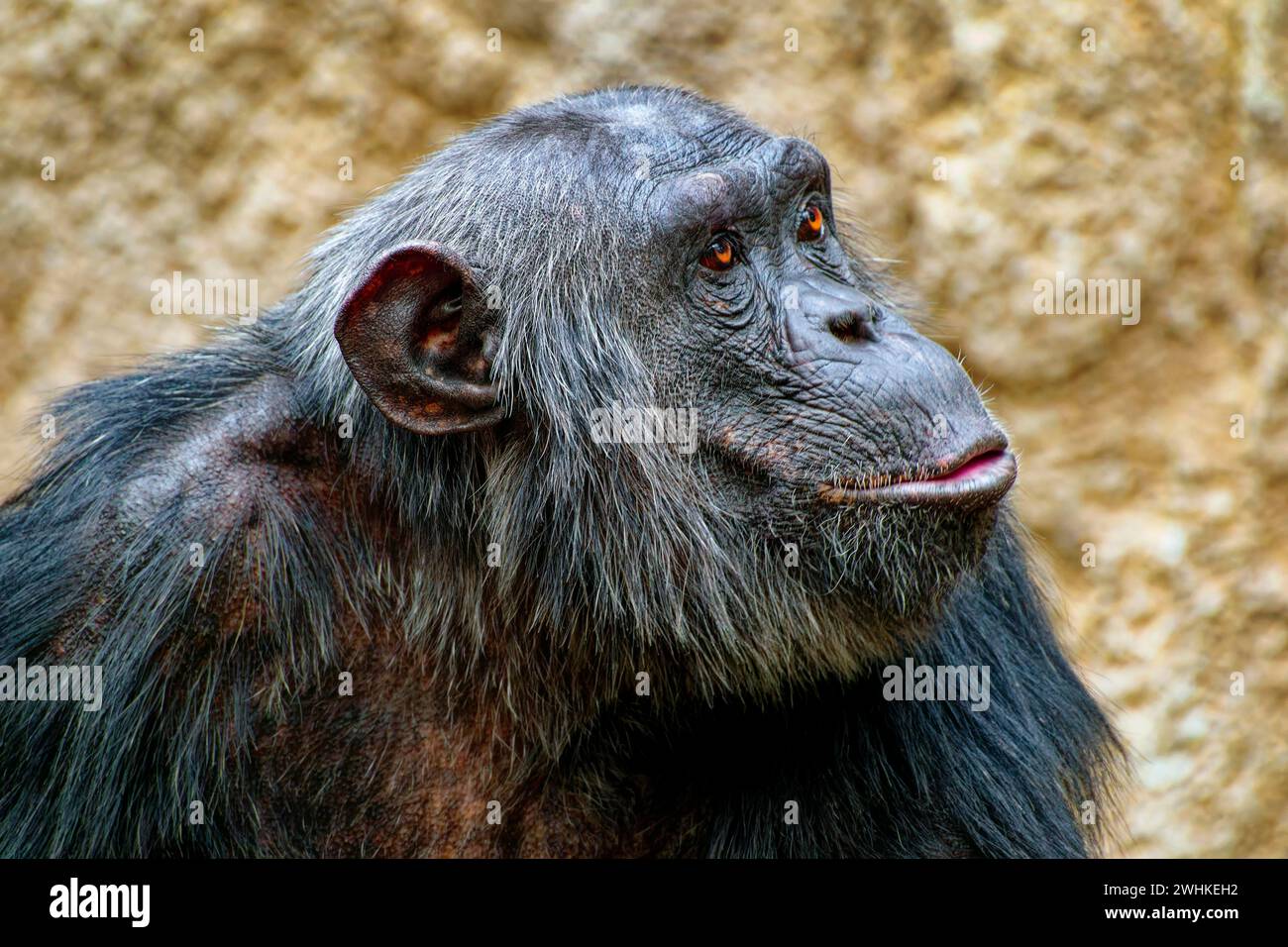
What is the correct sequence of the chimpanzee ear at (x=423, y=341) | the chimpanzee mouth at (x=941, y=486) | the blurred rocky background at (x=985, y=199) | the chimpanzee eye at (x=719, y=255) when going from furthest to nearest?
the blurred rocky background at (x=985, y=199) < the chimpanzee eye at (x=719, y=255) < the chimpanzee ear at (x=423, y=341) < the chimpanzee mouth at (x=941, y=486)

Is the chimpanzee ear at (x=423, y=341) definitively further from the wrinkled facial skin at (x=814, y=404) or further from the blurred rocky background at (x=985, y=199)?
the blurred rocky background at (x=985, y=199)

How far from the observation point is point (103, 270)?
263 inches

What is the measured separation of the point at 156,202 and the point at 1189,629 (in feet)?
16.2

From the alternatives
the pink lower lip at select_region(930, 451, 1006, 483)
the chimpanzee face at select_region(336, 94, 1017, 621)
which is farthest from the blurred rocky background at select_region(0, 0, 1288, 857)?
the pink lower lip at select_region(930, 451, 1006, 483)

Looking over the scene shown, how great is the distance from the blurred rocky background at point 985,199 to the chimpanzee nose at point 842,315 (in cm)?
276

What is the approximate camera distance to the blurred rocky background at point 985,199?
616 centimetres

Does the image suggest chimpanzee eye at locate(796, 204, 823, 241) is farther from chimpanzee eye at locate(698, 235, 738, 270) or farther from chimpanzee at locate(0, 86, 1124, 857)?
chimpanzee eye at locate(698, 235, 738, 270)

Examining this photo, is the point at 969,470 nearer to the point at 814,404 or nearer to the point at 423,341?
the point at 814,404

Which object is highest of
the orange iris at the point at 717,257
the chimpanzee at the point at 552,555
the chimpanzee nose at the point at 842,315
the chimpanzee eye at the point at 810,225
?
the chimpanzee eye at the point at 810,225

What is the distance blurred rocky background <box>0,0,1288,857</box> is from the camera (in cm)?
616

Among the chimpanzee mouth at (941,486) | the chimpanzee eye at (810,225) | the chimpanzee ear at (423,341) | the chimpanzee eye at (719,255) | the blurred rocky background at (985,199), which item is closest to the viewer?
the chimpanzee mouth at (941,486)

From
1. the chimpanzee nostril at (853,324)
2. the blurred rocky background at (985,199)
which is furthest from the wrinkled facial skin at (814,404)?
the blurred rocky background at (985,199)

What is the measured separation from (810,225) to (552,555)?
1.12 meters
